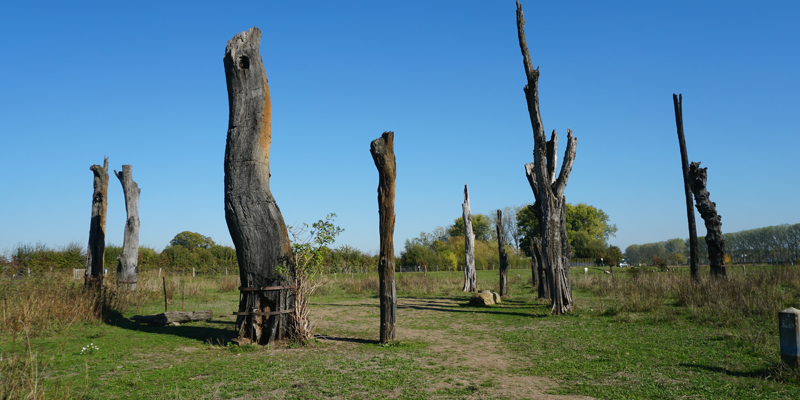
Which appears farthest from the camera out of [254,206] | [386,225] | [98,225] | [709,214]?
[709,214]

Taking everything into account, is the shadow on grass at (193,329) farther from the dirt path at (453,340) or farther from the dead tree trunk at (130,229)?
the dead tree trunk at (130,229)

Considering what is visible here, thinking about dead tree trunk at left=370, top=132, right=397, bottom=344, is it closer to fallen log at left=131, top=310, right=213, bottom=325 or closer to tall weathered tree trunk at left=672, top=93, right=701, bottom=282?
fallen log at left=131, top=310, right=213, bottom=325

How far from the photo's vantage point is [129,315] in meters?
12.9

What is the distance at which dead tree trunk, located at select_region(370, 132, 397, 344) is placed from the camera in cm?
877

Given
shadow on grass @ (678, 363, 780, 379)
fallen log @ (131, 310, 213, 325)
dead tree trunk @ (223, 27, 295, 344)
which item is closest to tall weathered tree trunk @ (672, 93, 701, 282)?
shadow on grass @ (678, 363, 780, 379)

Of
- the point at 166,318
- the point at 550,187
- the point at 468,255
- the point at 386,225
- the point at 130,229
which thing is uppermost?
the point at 550,187

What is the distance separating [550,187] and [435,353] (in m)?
7.33

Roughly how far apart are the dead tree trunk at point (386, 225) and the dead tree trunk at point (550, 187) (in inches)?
226

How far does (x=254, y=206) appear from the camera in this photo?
915cm

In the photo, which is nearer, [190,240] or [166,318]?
[166,318]

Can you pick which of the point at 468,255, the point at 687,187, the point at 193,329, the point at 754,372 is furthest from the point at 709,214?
the point at 193,329

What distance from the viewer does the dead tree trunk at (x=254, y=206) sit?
29.1ft

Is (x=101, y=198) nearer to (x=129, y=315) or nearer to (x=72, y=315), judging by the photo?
(x=129, y=315)

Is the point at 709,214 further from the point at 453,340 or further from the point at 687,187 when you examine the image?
the point at 453,340
